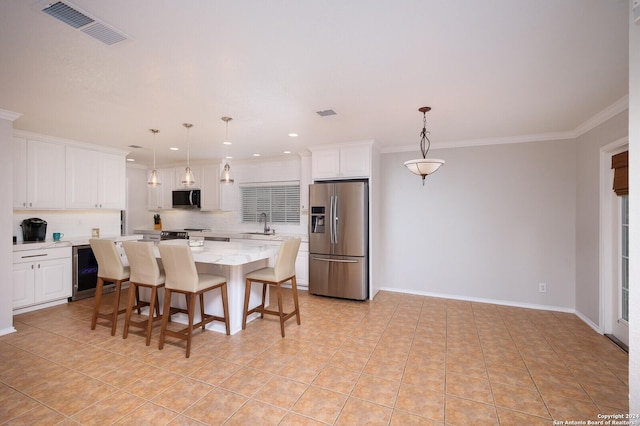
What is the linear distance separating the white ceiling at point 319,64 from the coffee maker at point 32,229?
144 cm

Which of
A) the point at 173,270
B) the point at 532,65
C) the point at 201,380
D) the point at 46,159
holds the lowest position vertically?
the point at 201,380

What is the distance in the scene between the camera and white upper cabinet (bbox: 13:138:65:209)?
4.03 meters

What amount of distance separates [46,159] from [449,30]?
17.6 feet

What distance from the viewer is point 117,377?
7.85 feet

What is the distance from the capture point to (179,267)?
9.24ft

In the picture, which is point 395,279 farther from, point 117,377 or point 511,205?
point 117,377

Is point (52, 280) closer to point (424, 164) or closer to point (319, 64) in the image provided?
point (319, 64)

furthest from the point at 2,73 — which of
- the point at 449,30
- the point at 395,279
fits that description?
the point at 395,279

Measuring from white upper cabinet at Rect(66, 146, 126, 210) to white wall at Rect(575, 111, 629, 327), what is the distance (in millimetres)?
6951

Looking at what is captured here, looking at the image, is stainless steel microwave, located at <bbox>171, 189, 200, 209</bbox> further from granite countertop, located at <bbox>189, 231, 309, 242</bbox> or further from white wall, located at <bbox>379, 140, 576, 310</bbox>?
white wall, located at <bbox>379, 140, 576, 310</bbox>

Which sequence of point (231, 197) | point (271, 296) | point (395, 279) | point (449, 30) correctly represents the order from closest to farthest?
point (449, 30) → point (271, 296) → point (395, 279) → point (231, 197)

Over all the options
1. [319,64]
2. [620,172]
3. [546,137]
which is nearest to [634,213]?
[319,64]

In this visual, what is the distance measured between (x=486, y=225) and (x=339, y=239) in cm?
219

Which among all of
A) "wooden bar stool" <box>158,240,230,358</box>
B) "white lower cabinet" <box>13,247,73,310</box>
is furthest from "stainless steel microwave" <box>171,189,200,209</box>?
"wooden bar stool" <box>158,240,230,358</box>
